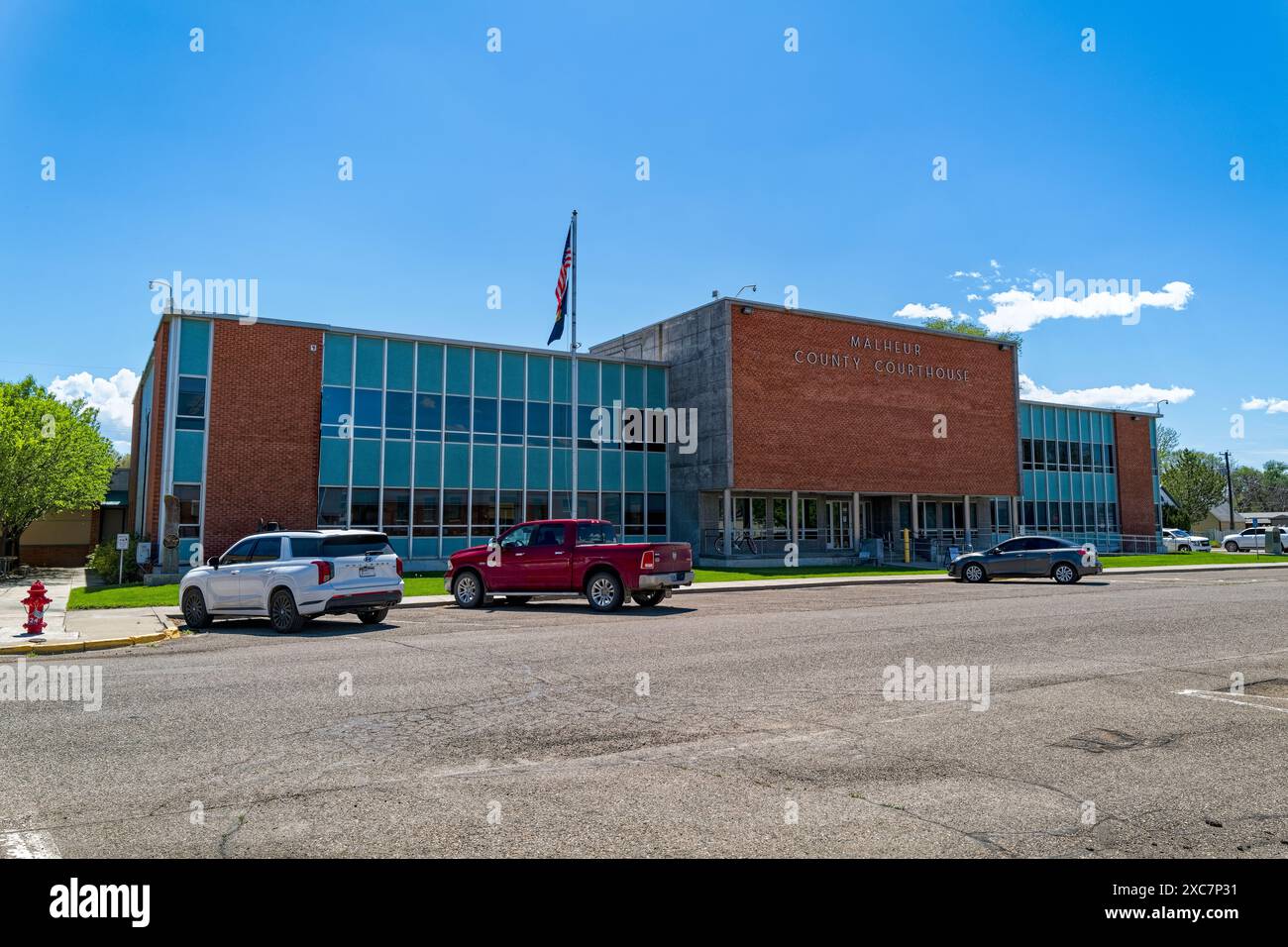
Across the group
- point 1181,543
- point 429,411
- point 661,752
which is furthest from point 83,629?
point 1181,543

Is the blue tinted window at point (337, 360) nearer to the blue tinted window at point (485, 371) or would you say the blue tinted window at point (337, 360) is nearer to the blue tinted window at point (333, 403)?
the blue tinted window at point (333, 403)

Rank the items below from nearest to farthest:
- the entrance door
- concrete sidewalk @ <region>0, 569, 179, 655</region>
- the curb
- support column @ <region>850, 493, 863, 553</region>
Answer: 1. the curb
2. concrete sidewalk @ <region>0, 569, 179, 655</region>
3. support column @ <region>850, 493, 863, 553</region>
4. the entrance door

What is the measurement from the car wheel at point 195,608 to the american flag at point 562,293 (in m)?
16.5

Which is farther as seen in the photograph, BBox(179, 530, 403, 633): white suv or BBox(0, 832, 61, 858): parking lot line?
BBox(179, 530, 403, 633): white suv

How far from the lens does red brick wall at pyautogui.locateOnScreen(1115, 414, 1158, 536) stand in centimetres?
5384

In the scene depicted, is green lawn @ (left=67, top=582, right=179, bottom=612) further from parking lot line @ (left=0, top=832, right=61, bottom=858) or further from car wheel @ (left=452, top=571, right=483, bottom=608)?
parking lot line @ (left=0, top=832, right=61, bottom=858)

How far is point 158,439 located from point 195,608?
50.0ft

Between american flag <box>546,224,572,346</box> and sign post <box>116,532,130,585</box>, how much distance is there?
14.4 metres

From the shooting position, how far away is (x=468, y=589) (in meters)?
19.4

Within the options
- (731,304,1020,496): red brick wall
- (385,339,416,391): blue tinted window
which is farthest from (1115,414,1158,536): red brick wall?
(385,339,416,391): blue tinted window

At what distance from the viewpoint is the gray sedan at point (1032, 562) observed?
25.9m
